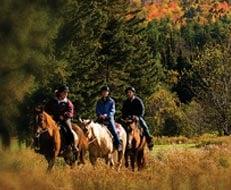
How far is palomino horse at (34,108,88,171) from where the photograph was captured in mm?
16172

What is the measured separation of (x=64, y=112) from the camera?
56.1 feet

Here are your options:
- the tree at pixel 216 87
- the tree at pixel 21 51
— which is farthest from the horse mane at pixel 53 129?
the tree at pixel 216 87

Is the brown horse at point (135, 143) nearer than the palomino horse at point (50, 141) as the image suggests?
No

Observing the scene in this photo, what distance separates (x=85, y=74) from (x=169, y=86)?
52800 mm

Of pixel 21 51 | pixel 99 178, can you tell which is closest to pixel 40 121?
pixel 99 178

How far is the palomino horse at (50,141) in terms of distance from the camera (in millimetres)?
16172

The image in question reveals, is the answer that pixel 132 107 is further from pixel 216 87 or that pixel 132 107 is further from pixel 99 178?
pixel 216 87

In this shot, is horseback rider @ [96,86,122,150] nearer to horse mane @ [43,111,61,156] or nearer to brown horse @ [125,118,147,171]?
brown horse @ [125,118,147,171]

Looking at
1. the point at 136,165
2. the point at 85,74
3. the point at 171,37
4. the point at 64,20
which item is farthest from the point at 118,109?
the point at 171,37

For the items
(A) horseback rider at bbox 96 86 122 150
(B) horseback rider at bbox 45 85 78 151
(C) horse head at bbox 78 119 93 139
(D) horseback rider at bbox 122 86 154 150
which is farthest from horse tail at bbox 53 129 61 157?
(D) horseback rider at bbox 122 86 154 150

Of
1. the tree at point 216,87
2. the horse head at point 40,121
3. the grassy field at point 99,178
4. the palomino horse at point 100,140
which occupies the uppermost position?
the tree at point 216,87

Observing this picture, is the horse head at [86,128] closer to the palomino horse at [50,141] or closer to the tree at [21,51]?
the palomino horse at [50,141]

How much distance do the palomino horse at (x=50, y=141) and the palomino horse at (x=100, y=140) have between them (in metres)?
0.54

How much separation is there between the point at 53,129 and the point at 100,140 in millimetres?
2035
